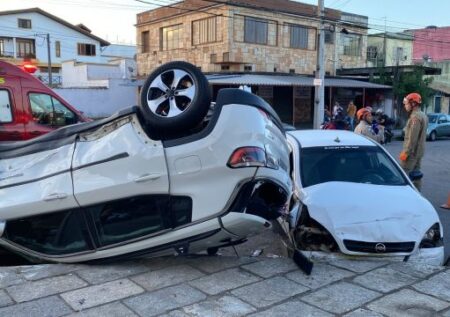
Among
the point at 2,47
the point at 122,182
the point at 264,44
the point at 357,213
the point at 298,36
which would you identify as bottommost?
the point at 357,213

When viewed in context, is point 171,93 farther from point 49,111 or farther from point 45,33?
point 45,33

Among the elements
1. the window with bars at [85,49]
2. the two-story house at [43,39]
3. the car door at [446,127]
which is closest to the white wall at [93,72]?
the two-story house at [43,39]

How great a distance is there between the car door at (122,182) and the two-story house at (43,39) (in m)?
48.6

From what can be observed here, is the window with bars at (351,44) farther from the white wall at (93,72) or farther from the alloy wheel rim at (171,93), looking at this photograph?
the alloy wheel rim at (171,93)

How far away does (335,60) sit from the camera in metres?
37.2

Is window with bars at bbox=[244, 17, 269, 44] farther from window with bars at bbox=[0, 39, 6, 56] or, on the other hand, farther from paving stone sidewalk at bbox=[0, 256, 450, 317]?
window with bars at bbox=[0, 39, 6, 56]

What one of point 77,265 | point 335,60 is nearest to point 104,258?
point 77,265

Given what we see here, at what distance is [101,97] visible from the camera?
31.8m

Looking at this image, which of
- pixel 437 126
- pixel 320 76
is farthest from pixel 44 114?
pixel 437 126

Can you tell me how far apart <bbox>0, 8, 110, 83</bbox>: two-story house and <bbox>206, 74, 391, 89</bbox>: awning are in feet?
92.0

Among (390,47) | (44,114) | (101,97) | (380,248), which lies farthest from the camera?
(390,47)

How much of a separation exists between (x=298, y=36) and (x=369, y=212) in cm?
3194

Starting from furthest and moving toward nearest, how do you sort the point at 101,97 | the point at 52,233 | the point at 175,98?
the point at 101,97 → the point at 52,233 → the point at 175,98

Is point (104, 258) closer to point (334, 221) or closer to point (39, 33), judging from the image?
point (334, 221)
